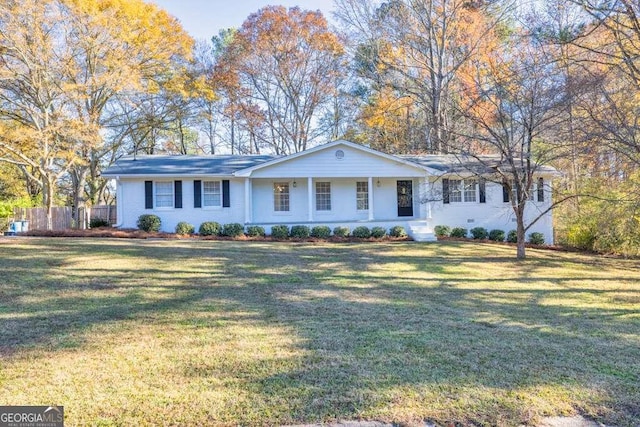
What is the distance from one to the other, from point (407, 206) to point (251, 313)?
47.9ft

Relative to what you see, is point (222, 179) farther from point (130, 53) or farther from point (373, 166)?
point (130, 53)

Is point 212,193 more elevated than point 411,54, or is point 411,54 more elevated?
point 411,54

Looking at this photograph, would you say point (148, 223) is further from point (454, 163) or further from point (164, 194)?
point (454, 163)

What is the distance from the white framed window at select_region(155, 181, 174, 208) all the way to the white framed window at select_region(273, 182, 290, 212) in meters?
4.47

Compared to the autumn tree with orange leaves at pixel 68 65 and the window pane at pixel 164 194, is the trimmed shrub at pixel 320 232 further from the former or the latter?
the autumn tree with orange leaves at pixel 68 65

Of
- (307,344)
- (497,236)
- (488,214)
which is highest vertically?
(488,214)

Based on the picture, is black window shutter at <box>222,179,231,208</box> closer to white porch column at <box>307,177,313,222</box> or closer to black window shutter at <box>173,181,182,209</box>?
black window shutter at <box>173,181,182,209</box>

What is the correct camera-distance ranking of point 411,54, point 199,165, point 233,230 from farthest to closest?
point 411,54 → point 199,165 → point 233,230

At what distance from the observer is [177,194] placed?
1745 centimetres

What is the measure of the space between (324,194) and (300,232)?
2.99 metres

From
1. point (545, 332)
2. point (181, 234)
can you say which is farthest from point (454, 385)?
point (181, 234)

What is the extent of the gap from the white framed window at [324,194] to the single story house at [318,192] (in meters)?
0.05

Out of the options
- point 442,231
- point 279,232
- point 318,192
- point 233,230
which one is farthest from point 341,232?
point 442,231

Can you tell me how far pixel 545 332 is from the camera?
518 centimetres
